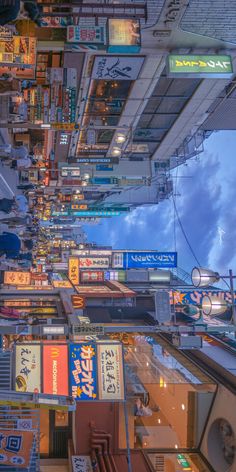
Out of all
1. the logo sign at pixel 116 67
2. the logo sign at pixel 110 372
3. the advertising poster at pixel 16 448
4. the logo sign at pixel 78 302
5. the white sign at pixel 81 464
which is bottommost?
the white sign at pixel 81 464

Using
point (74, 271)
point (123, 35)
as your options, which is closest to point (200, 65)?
point (123, 35)

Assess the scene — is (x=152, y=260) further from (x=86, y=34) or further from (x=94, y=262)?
(x=86, y=34)

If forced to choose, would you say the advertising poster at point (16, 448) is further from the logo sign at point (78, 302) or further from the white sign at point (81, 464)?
the logo sign at point (78, 302)

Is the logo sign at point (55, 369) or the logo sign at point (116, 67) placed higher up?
the logo sign at point (116, 67)

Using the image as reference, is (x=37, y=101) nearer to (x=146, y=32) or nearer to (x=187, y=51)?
(x=146, y=32)

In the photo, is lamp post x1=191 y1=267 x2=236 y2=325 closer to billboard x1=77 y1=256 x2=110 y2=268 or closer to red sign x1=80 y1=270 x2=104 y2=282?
red sign x1=80 y1=270 x2=104 y2=282

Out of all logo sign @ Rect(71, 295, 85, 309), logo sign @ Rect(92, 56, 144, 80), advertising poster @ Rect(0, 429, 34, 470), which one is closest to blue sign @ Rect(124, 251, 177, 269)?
logo sign @ Rect(71, 295, 85, 309)

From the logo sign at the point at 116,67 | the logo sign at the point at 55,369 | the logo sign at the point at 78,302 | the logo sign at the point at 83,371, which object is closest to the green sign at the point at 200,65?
the logo sign at the point at 116,67
